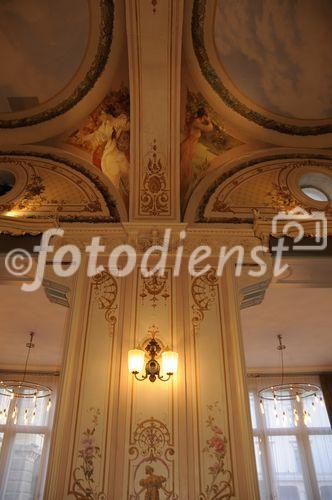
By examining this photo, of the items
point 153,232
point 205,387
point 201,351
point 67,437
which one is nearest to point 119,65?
point 153,232

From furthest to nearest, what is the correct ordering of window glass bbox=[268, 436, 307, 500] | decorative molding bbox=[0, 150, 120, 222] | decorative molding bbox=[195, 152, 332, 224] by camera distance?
window glass bbox=[268, 436, 307, 500]
decorative molding bbox=[195, 152, 332, 224]
decorative molding bbox=[0, 150, 120, 222]

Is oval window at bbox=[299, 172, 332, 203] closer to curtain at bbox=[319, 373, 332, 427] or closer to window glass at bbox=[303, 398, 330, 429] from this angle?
curtain at bbox=[319, 373, 332, 427]

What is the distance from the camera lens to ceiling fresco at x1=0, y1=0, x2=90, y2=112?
5.93m

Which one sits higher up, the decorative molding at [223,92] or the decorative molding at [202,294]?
the decorative molding at [223,92]

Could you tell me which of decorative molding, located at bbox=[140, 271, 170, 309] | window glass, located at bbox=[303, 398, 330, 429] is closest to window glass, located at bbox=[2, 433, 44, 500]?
window glass, located at bbox=[303, 398, 330, 429]

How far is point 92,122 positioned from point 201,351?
4.09 meters

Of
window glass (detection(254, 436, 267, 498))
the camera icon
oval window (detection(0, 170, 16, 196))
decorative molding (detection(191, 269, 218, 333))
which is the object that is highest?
oval window (detection(0, 170, 16, 196))

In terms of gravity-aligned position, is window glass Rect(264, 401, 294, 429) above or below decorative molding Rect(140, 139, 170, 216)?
below

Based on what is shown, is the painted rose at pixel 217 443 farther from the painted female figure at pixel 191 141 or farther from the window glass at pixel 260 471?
the window glass at pixel 260 471

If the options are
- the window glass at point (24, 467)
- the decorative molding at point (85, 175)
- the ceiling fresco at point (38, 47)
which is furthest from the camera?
the window glass at point (24, 467)

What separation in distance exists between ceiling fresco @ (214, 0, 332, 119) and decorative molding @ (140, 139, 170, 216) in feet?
5.77

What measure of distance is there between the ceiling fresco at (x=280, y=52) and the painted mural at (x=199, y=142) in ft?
2.13

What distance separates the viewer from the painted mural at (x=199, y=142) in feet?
21.4

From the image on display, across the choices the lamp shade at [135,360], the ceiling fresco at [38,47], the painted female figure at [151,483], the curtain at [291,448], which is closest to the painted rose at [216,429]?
the painted female figure at [151,483]
